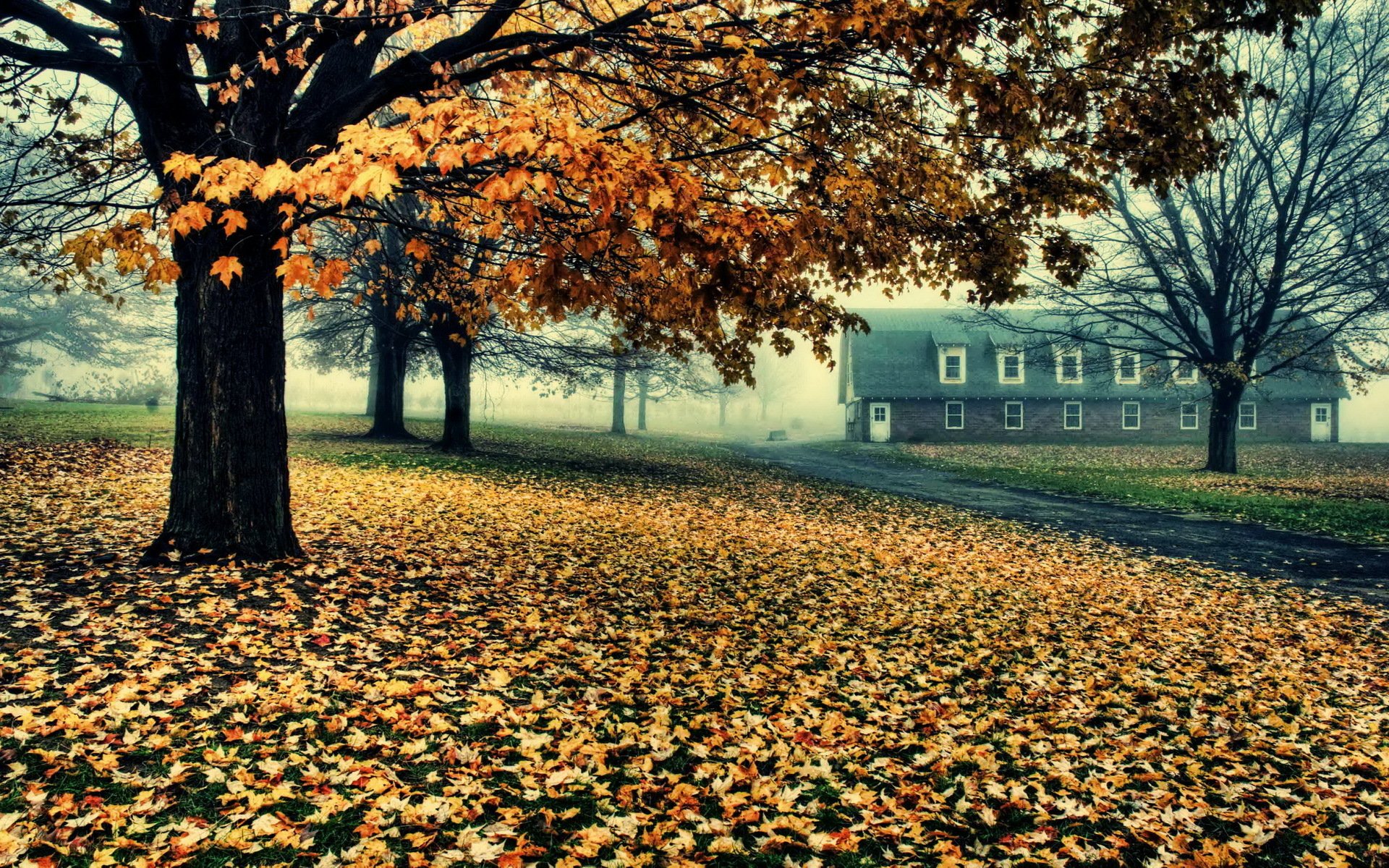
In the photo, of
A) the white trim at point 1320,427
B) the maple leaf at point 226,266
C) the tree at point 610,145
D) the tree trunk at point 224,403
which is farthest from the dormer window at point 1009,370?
the maple leaf at point 226,266

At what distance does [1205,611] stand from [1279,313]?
3903cm

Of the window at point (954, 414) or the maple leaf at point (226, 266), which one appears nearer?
the maple leaf at point (226, 266)

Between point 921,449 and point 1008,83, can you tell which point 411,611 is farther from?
point 921,449

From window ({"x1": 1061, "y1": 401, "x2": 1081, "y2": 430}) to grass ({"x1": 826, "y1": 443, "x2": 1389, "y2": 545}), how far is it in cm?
316

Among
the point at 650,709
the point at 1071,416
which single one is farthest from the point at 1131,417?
the point at 650,709

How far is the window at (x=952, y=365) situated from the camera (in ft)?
141

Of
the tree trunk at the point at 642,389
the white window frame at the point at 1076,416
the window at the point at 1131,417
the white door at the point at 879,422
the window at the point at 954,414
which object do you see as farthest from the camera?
the tree trunk at the point at 642,389

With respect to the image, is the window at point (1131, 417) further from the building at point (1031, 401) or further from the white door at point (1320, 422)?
the white door at point (1320, 422)

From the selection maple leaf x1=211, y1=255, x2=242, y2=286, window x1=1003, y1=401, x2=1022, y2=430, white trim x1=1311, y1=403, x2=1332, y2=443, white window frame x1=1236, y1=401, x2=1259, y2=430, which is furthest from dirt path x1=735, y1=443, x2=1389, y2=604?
white trim x1=1311, y1=403, x2=1332, y2=443

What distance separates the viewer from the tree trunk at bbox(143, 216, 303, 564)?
7098mm

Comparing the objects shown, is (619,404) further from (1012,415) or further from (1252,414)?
→ (1252,414)

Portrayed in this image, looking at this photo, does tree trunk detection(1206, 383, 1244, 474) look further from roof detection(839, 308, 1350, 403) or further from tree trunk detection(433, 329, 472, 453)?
tree trunk detection(433, 329, 472, 453)

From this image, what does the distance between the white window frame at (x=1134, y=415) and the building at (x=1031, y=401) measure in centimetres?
4

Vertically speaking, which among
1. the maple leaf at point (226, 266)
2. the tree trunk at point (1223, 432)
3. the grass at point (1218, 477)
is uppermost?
the maple leaf at point (226, 266)
